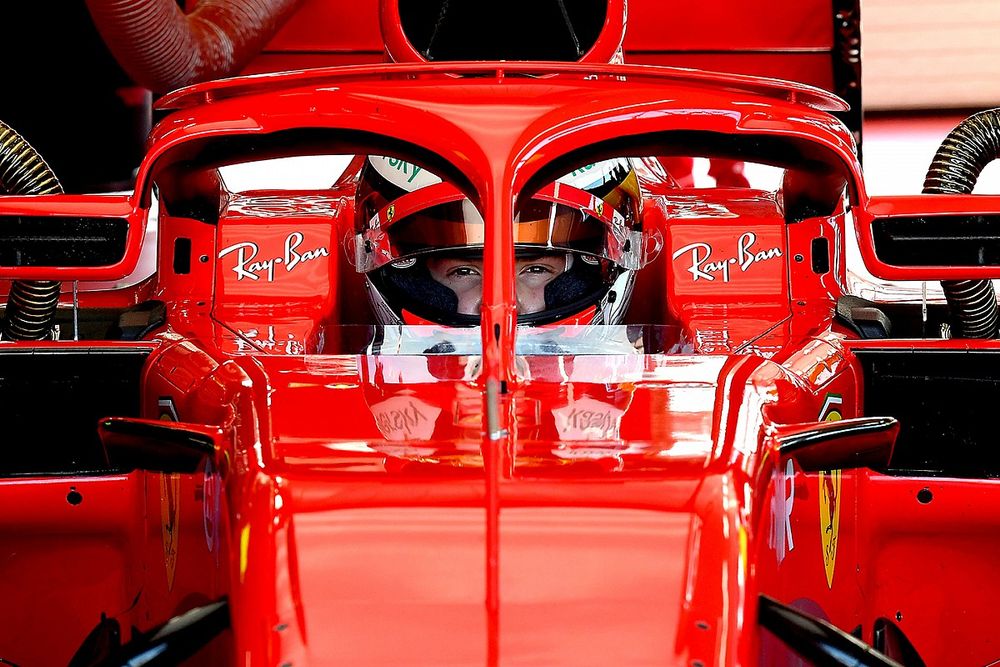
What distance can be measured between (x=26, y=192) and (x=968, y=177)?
144 cm

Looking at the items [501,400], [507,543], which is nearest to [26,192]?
[501,400]

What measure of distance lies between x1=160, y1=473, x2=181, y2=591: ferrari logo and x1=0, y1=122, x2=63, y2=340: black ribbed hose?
0.56 m

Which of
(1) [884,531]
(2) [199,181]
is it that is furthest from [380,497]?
(2) [199,181]

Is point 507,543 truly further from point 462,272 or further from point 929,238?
point 462,272

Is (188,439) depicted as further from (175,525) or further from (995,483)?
(995,483)

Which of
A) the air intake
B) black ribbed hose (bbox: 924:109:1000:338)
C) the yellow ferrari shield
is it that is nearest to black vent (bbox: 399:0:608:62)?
the air intake

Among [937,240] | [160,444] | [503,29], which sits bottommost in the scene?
[160,444]

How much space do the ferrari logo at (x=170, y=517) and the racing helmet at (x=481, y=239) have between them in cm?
57

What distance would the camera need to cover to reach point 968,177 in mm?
1923

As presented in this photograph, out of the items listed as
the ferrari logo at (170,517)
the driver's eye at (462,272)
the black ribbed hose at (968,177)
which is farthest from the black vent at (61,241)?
the black ribbed hose at (968,177)

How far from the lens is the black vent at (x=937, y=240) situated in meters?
1.36

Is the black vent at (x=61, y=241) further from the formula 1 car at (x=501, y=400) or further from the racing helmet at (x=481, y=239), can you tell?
the racing helmet at (x=481, y=239)

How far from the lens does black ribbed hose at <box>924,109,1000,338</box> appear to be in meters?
1.92

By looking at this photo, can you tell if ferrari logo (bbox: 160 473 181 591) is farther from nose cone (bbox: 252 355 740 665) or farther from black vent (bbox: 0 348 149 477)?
nose cone (bbox: 252 355 740 665)
